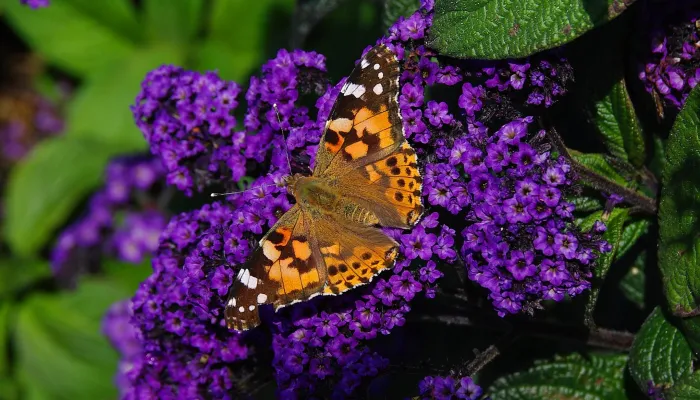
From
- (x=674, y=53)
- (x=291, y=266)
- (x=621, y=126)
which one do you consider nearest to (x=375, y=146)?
(x=291, y=266)

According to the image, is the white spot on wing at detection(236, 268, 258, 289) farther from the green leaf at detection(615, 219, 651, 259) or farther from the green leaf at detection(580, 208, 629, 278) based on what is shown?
the green leaf at detection(615, 219, 651, 259)

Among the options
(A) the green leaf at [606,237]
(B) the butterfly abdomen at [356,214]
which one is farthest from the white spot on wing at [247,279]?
(A) the green leaf at [606,237]

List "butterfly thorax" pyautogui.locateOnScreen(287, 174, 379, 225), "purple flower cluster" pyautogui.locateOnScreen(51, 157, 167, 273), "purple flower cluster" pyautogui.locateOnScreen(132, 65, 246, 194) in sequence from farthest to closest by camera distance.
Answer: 1. "purple flower cluster" pyautogui.locateOnScreen(51, 157, 167, 273)
2. "purple flower cluster" pyautogui.locateOnScreen(132, 65, 246, 194)
3. "butterfly thorax" pyautogui.locateOnScreen(287, 174, 379, 225)

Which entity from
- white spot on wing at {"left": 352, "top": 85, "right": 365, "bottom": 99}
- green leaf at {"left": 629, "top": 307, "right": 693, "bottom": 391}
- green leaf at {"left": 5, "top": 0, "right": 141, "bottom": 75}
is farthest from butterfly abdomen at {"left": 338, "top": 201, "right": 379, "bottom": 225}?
green leaf at {"left": 5, "top": 0, "right": 141, "bottom": 75}

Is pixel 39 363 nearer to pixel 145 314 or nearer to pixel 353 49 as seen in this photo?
pixel 145 314

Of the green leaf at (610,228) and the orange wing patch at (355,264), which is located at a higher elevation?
the orange wing patch at (355,264)

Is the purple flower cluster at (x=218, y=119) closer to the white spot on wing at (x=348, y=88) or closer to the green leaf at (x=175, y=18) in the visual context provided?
the white spot on wing at (x=348, y=88)
